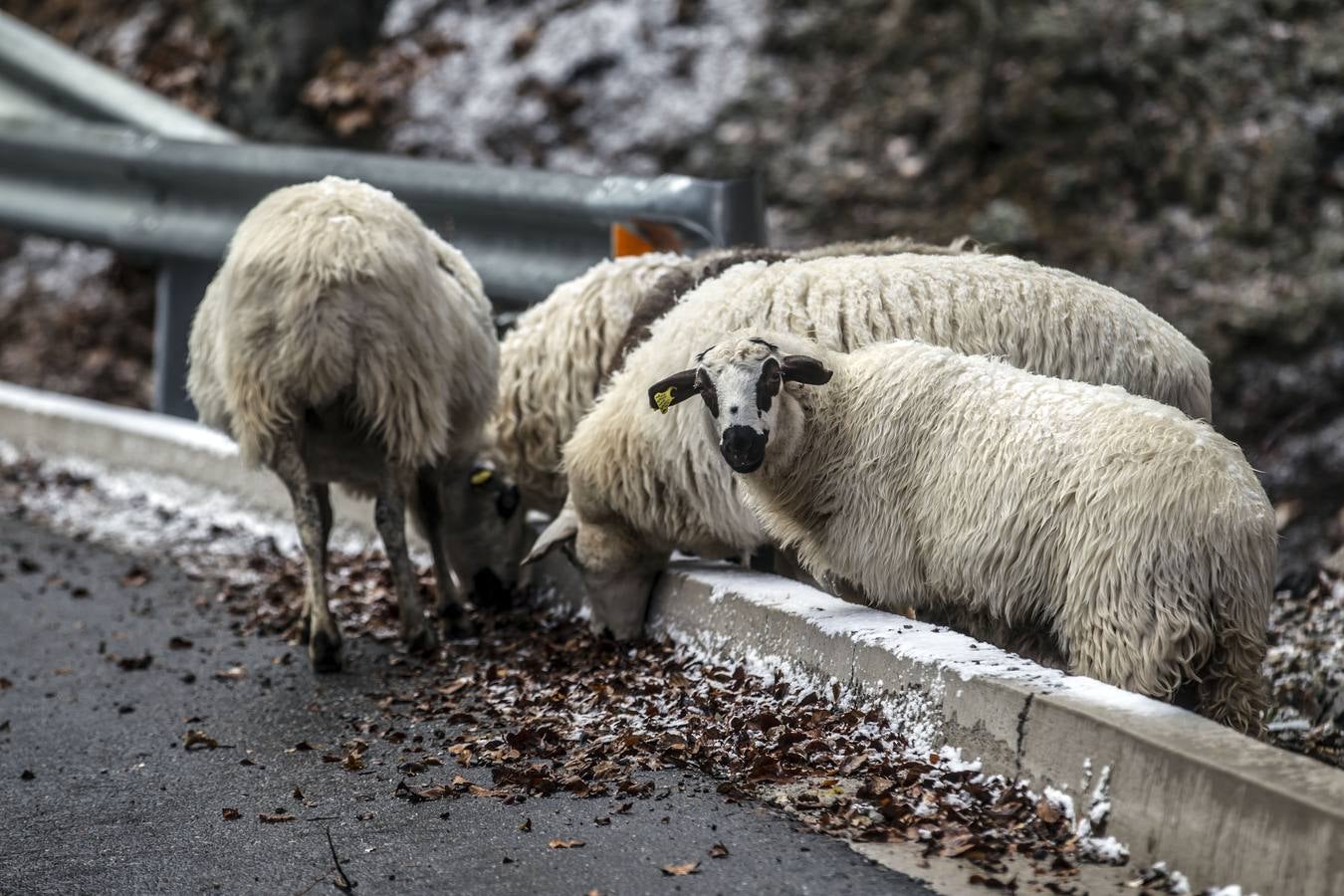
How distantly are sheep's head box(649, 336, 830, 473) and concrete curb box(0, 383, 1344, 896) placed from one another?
1.93 ft

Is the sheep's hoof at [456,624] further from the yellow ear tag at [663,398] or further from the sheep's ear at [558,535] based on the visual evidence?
the yellow ear tag at [663,398]

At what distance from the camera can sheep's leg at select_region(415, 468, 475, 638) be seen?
259 inches

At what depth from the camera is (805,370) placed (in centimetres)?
517

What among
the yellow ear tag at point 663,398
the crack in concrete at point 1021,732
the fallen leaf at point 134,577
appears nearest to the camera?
the crack in concrete at point 1021,732

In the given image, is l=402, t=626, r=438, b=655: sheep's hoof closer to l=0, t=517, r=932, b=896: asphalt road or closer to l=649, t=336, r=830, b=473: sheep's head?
l=0, t=517, r=932, b=896: asphalt road

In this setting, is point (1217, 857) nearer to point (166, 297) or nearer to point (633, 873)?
point (633, 873)

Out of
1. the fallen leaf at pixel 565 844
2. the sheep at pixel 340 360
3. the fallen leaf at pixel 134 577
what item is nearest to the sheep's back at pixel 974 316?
the sheep at pixel 340 360

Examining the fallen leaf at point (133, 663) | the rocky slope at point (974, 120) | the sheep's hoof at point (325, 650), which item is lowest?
the fallen leaf at point (133, 663)

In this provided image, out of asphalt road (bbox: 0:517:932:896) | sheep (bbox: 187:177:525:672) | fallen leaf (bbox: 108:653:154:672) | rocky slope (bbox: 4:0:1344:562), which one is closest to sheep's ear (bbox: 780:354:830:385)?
asphalt road (bbox: 0:517:932:896)

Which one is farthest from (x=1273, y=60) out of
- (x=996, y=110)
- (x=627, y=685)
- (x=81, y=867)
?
(x=81, y=867)

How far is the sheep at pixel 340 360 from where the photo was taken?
5.93 metres

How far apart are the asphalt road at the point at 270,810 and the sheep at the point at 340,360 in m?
0.53

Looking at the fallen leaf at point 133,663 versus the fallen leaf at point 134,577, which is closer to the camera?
the fallen leaf at point 133,663

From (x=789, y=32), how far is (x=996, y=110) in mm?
1709
